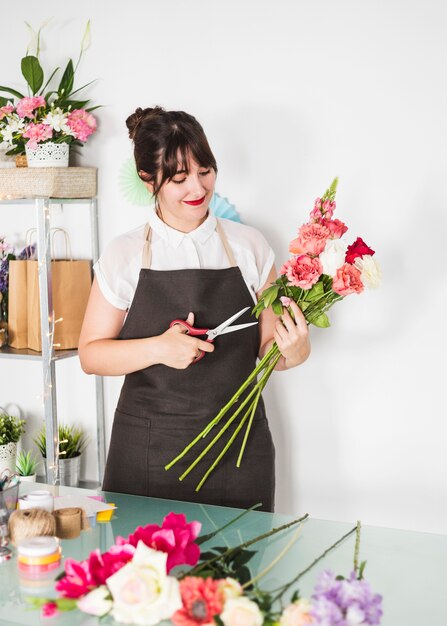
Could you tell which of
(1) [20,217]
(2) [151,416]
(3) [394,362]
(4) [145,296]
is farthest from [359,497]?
(1) [20,217]

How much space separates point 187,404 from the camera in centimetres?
222

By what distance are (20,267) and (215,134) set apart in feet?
3.08

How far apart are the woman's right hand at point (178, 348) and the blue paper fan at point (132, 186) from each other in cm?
105

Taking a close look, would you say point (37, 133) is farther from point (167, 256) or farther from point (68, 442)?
point (68, 442)

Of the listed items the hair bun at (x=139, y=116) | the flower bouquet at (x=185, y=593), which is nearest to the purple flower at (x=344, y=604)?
the flower bouquet at (x=185, y=593)

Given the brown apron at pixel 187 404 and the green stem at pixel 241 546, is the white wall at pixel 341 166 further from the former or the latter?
the green stem at pixel 241 546

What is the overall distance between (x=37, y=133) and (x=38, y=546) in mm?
1913

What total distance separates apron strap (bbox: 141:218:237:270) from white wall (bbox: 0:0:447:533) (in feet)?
1.77

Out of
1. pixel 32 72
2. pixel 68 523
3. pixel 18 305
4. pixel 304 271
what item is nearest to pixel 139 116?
pixel 304 271

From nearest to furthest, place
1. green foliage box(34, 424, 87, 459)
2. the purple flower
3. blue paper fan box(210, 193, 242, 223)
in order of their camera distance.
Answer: the purple flower → blue paper fan box(210, 193, 242, 223) → green foliage box(34, 424, 87, 459)

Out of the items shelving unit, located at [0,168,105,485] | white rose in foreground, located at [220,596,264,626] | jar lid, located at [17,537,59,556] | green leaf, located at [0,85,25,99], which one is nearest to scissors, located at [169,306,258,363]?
jar lid, located at [17,537,59,556]

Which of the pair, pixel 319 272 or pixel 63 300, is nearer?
pixel 319 272

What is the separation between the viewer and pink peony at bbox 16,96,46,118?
2.93 meters

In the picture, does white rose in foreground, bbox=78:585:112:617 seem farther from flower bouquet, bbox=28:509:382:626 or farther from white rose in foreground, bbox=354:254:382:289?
white rose in foreground, bbox=354:254:382:289
